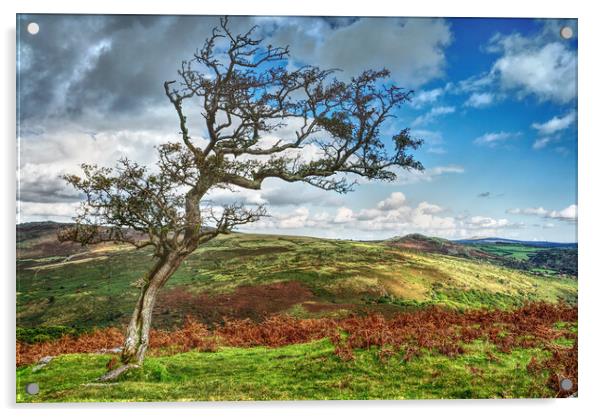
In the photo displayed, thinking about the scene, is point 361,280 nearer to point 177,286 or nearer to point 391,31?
point 177,286

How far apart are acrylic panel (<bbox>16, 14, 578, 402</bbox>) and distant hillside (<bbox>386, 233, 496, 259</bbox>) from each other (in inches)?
1.2

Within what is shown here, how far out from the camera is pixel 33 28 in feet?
24.3

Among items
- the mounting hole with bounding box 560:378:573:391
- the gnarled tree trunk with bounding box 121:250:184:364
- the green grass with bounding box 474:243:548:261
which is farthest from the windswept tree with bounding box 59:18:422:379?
the mounting hole with bounding box 560:378:573:391

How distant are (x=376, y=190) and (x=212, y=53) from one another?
3180 mm

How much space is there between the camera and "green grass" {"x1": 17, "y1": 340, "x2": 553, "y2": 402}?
7.25 m

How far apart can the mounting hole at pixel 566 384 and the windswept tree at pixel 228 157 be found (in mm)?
3780

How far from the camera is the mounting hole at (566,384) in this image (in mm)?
7633

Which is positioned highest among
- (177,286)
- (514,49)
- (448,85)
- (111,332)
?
(514,49)

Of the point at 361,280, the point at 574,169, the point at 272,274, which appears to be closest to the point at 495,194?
the point at 574,169

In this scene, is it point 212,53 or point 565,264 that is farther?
point 565,264

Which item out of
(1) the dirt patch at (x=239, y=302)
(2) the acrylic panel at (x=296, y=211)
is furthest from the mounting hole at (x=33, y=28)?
(1) the dirt patch at (x=239, y=302)

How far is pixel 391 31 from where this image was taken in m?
7.82

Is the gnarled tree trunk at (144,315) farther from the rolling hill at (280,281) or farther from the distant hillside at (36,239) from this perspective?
the distant hillside at (36,239)

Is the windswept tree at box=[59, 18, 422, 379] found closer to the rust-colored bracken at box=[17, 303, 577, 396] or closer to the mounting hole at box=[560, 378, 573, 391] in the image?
the rust-colored bracken at box=[17, 303, 577, 396]
